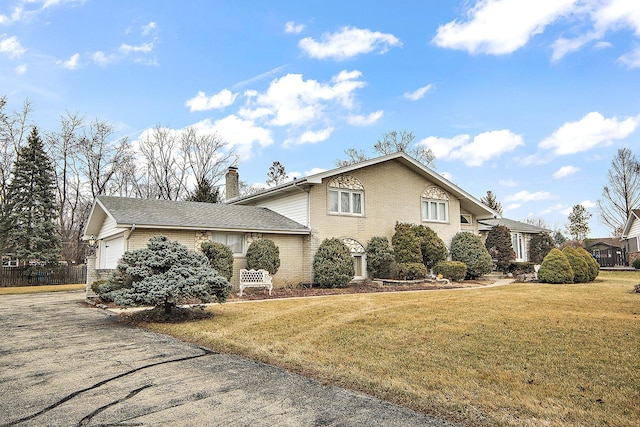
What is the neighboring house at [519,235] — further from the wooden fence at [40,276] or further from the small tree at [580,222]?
the wooden fence at [40,276]

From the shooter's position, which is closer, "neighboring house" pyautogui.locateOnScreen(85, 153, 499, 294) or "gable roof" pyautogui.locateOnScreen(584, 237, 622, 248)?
"neighboring house" pyautogui.locateOnScreen(85, 153, 499, 294)

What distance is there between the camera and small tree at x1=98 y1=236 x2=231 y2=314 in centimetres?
967

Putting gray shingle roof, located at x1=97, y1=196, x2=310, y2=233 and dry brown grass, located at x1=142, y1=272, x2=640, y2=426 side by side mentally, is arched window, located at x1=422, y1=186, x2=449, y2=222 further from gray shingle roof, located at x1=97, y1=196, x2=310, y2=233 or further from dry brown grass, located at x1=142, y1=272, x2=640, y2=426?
dry brown grass, located at x1=142, y1=272, x2=640, y2=426

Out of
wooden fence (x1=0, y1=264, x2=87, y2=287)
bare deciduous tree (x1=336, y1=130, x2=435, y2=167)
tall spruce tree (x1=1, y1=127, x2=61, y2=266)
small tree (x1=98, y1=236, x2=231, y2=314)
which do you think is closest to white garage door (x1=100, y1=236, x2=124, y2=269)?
small tree (x1=98, y1=236, x2=231, y2=314)

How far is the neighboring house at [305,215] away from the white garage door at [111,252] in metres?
0.04

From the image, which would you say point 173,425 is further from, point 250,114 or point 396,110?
point 250,114

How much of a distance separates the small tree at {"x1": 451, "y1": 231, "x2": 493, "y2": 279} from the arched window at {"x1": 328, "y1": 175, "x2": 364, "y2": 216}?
6079 mm

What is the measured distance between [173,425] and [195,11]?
636 inches

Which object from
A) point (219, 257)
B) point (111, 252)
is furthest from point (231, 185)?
point (219, 257)

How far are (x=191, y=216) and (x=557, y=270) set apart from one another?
1539 cm

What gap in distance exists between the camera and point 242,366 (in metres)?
6.05

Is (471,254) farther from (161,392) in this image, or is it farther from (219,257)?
(161,392)

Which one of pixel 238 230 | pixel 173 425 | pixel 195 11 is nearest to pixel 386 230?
pixel 238 230

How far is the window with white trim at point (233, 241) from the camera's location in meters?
17.7
